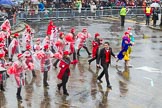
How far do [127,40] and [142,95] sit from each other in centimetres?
470

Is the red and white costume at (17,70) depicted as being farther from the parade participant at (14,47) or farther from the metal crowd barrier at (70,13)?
the metal crowd barrier at (70,13)

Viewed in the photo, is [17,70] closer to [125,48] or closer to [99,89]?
[99,89]

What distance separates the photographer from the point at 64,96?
15.8m

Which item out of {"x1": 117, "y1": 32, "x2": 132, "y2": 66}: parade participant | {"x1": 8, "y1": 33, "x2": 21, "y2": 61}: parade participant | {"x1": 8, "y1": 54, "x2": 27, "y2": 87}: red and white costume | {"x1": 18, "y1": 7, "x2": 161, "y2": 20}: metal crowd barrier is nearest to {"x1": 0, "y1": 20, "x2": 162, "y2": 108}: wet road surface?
{"x1": 8, "y1": 54, "x2": 27, "y2": 87}: red and white costume

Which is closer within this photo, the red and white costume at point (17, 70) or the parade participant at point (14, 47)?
the red and white costume at point (17, 70)

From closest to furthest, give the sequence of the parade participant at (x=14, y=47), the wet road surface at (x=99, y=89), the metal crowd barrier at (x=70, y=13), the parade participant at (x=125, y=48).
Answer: the wet road surface at (x=99, y=89), the parade participant at (x=14, y=47), the parade participant at (x=125, y=48), the metal crowd barrier at (x=70, y=13)

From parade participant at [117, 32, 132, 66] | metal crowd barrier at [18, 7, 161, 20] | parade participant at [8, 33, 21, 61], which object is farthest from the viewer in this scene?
metal crowd barrier at [18, 7, 161, 20]

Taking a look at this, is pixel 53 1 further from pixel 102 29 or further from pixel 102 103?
pixel 102 103

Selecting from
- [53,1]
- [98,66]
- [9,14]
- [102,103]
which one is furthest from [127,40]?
[53,1]

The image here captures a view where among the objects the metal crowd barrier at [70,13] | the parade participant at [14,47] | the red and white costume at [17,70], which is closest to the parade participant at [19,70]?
the red and white costume at [17,70]

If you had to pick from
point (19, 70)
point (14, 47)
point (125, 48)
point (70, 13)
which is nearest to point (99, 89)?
point (19, 70)

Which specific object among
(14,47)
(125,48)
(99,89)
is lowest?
(99,89)

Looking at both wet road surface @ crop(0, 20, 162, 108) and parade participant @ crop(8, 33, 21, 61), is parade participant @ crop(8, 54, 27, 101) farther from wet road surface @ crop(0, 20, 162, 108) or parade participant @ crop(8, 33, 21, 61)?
parade participant @ crop(8, 33, 21, 61)

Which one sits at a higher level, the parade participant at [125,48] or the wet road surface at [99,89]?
the parade participant at [125,48]
